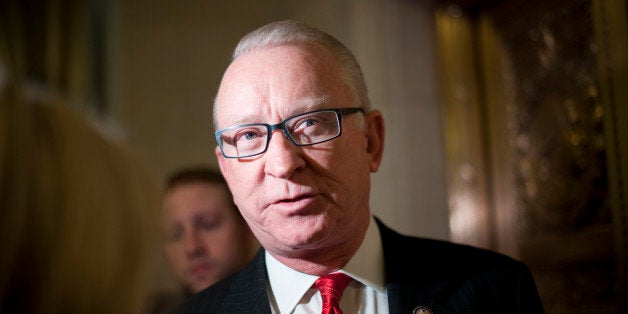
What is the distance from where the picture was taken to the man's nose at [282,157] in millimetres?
1269

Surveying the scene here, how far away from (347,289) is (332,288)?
60 mm

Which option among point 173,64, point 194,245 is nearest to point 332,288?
point 194,245

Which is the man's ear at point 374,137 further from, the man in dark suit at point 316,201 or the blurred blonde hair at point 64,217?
the blurred blonde hair at point 64,217

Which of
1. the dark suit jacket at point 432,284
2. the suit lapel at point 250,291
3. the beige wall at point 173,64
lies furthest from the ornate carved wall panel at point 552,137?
the beige wall at point 173,64

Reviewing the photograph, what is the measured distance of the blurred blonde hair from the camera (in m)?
0.72

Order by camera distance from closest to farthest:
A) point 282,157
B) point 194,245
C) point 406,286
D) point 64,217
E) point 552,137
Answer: point 64,217 < point 282,157 < point 406,286 < point 194,245 < point 552,137

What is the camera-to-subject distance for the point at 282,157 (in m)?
1.27

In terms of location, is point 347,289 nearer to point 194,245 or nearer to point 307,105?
point 307,105

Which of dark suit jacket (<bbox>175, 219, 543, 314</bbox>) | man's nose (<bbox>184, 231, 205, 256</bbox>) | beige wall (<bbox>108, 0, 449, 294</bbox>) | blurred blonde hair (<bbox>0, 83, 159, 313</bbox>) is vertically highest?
beige wall (<bbox>108, 0, 449, 294</bbox>)

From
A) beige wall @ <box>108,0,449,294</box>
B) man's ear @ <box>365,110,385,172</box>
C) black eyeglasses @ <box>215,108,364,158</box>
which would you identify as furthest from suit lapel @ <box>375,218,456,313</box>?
beige wall @ <box>108,0,449,294</box>

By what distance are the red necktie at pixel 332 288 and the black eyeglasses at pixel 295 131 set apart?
11.2 inches

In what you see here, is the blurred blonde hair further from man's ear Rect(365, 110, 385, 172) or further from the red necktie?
man's ear Rect(365, 110, 385, 172)

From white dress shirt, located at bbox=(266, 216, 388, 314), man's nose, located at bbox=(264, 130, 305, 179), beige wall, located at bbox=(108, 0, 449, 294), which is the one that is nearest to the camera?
man's nose, located at bbox=(264, 130, 305, 179)

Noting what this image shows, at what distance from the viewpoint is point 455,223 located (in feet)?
7.65
